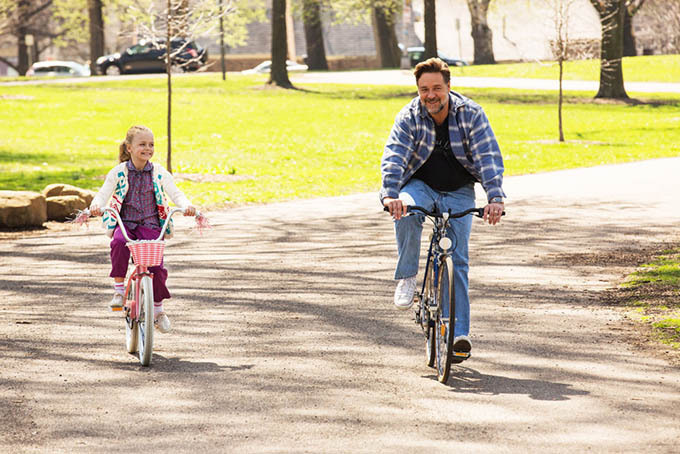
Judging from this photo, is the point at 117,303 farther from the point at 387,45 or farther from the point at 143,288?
the point at 387,45

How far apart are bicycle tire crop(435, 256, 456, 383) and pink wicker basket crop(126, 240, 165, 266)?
1668mm

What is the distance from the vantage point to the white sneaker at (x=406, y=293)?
21.5ft

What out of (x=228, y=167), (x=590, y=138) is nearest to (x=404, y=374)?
(x=228, y=167)

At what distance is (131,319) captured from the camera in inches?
268

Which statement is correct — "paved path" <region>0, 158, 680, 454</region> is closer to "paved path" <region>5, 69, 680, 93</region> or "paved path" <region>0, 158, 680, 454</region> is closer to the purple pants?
the purple pants

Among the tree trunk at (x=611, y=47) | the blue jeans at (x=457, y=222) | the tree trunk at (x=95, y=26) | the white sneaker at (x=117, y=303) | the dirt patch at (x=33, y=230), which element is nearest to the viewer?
the blue jeans at (x=457, y=222)

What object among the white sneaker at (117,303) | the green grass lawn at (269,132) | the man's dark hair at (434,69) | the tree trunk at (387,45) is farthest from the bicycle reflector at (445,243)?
the tree trunk at (387,45)

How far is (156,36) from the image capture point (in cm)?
1997

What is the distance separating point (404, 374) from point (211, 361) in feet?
3.91

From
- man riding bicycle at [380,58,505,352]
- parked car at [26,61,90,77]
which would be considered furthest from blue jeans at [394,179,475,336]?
parked car at [26,61,90,77]

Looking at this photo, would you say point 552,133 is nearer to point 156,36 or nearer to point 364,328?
point 156,36

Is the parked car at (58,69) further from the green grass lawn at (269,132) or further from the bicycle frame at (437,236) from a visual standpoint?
the bicycle frame at (437,236)

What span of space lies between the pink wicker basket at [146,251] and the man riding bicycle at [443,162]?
54.5 inches

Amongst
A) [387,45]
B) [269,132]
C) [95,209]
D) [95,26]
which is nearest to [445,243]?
[95,209]
